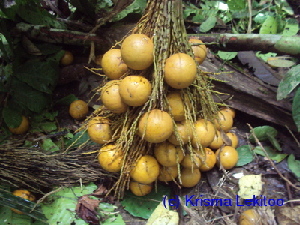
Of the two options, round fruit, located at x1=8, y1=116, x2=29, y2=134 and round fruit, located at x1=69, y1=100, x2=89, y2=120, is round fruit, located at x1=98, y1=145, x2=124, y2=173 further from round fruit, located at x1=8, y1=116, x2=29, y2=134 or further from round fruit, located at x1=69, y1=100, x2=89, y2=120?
round fruit, located at x1=8, y1=116, x2=29, y2=134

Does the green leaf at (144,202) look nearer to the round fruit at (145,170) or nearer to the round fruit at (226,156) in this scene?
the round fruit at (145,170)

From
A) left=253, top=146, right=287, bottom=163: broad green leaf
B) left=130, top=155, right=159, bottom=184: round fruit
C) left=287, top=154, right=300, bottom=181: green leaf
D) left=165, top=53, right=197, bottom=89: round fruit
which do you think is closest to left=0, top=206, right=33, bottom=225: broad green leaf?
left=130, top=155, right=159, bottom=184: round fruit

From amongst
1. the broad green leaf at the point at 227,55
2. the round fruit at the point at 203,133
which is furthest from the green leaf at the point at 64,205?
the broad green leaf at the point at 227,55

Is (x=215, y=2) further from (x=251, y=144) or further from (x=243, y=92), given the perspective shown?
(x=251, y=144)

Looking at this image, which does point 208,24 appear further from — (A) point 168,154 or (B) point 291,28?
(A) point 168,154

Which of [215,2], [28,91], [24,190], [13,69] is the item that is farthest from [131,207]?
[215,2]

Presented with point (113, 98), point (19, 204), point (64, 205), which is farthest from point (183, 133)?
point (19, 204)

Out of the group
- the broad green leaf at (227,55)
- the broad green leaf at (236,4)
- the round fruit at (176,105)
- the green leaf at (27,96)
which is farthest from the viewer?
the broad green leaf at (236,4)

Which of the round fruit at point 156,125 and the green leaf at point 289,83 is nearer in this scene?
the round fruit at point 156,125
